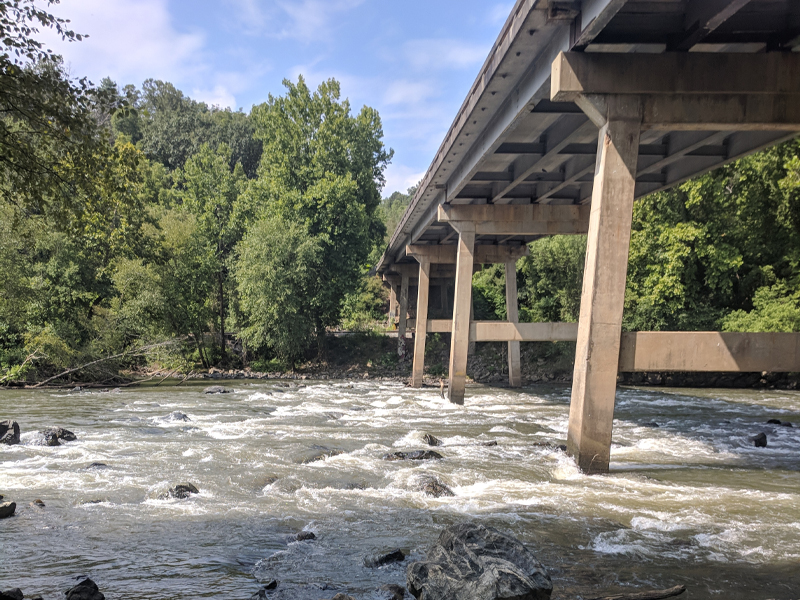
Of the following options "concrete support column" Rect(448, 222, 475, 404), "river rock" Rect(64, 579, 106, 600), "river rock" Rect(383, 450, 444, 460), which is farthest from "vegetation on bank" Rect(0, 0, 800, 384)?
"river rock" Rect(64, 579, 106, 600)

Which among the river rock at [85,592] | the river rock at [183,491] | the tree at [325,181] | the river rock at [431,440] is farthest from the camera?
the tree at [325,181]

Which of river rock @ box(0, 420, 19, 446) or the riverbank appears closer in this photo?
river rock @ box(0, 420, 19, 446)

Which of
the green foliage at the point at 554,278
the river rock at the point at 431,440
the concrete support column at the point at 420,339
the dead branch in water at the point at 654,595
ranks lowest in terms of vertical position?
the river rock at the point at 431,440

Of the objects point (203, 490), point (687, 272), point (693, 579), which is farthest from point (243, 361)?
point (693, 579)

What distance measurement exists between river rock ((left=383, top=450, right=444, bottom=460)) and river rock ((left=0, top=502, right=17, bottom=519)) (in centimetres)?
627

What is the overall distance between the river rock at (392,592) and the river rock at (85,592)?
2351 millimetres

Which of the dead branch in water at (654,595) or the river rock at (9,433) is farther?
the river rock at (9,433)

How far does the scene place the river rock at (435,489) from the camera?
9202 mm

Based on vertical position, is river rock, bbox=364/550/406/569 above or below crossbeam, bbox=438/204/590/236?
below

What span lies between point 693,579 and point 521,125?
11004mm

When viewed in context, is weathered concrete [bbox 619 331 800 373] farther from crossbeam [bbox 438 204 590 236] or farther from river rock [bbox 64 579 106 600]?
crossbeam [bbox 438 204 590 236]

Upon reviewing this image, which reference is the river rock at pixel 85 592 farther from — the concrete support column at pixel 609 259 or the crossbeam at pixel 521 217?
the crossbeam at pixel 521 217

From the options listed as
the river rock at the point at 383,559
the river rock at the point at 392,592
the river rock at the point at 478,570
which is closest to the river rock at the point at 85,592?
the river rock at the point at 392,592

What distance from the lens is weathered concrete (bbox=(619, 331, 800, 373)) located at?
9.90m
